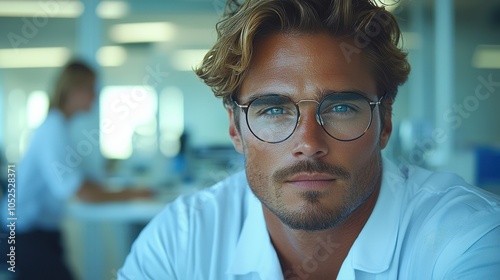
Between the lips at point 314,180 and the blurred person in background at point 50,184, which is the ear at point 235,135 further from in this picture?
the blurred person in background at point 50,184

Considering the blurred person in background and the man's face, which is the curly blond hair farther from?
the blurred person in background

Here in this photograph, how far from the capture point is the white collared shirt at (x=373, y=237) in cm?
117

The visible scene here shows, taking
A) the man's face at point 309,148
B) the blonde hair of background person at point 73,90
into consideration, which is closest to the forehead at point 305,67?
the man's face at point 309,148

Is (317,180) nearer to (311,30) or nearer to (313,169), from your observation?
(313,169)

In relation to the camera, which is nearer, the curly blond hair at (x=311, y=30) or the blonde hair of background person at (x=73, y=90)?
the curly blond hair at (x=311, y=30)

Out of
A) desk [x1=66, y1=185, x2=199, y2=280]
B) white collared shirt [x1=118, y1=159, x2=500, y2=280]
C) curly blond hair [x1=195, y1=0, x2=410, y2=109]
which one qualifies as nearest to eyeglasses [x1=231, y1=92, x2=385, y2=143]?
curly blond hair [x1=195, y1=0, x2=410, y2=109]

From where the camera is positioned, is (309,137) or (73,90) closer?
(309,137)

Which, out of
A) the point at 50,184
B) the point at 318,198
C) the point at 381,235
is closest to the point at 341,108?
the point at 318,198

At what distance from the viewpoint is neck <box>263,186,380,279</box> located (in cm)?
141

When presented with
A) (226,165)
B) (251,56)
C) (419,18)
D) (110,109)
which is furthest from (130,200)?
(419,18)

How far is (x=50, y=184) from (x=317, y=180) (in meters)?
2.42

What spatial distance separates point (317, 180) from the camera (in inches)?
49.8

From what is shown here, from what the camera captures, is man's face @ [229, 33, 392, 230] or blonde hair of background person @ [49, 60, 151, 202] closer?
man's face @ [229, 33, 392, 230]

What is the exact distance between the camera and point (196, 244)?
1443 mm
